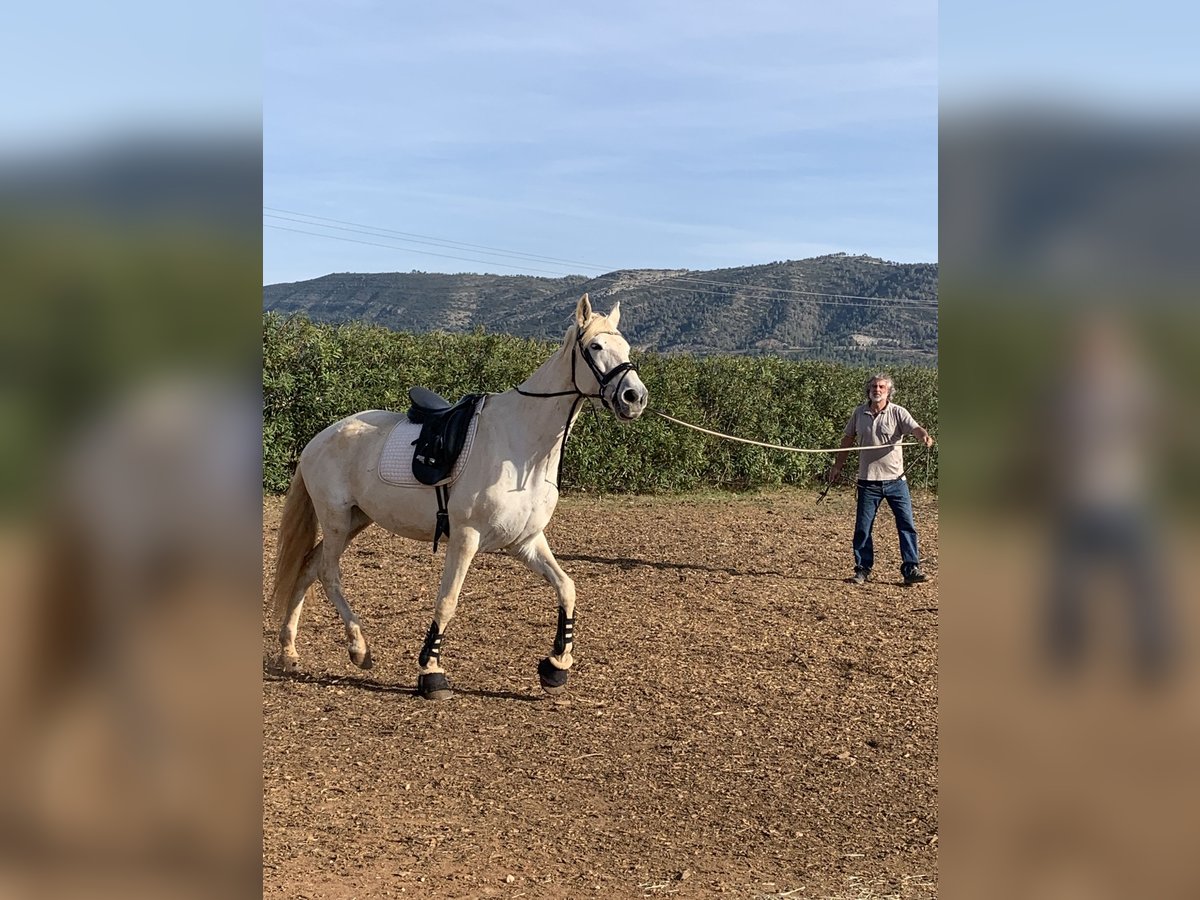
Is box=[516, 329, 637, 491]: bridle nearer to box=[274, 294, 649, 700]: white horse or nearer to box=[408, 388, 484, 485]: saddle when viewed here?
box=[274, 294, 649, 700]: white horse

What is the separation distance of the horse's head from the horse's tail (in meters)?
2.06

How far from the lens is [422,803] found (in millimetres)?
4496

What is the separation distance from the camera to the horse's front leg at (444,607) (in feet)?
18.9

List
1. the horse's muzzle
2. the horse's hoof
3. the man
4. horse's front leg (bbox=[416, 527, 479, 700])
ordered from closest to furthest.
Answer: the horse's muzzle → horse's front leg (bbox=[416, 527, 479, 700]) → the horse's hoof → the man

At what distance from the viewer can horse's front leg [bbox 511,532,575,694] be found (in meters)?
5.91

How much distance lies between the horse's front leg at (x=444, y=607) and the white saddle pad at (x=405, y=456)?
0.34 m

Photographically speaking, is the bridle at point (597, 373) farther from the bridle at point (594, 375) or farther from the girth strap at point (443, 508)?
the girth strap at point (443, 508)

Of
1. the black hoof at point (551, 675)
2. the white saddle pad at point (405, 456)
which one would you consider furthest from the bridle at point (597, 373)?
the black hoof at point (551, 675)

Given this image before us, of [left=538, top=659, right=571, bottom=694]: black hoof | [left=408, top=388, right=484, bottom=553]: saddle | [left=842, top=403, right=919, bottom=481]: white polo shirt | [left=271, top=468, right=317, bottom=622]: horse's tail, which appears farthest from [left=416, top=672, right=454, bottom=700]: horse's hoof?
[left=842, top=403, right=919, bottom=481]: white polo shirt
